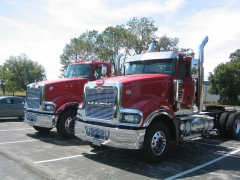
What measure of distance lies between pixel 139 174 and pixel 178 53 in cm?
377

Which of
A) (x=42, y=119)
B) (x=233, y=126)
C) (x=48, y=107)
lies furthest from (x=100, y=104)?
(x=233, y=126)

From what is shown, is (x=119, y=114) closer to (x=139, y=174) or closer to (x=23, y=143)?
(x=139, y=174)

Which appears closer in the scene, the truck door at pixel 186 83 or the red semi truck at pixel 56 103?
the truck door at pixel 186 83

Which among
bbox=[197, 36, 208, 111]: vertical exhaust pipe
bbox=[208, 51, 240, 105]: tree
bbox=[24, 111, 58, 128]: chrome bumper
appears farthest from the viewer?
bbox=[208, 51, 240, 105]: tree

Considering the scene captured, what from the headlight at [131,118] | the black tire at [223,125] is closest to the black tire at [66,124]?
the headlight at [131,118]

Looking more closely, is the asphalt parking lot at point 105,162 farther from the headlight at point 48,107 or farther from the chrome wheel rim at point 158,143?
the headlight at point 48,107

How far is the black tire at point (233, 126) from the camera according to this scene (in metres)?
9.56

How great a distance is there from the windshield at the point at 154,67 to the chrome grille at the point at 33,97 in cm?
340

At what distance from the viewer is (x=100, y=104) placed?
6.28 metres

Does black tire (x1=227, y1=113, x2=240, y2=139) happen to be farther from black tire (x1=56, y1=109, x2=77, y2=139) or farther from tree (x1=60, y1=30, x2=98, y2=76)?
tree (x1=60, y1=30, x2=98, y2=76)

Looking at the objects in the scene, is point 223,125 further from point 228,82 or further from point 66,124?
point 228,82

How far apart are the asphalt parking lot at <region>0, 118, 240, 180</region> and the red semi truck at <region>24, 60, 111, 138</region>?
1.92 ft

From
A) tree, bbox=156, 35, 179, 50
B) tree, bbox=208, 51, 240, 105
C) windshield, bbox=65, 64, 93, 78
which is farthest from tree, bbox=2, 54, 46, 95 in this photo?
windshield, bbox=65, 64, 93, 78

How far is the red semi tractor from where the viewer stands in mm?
5719
